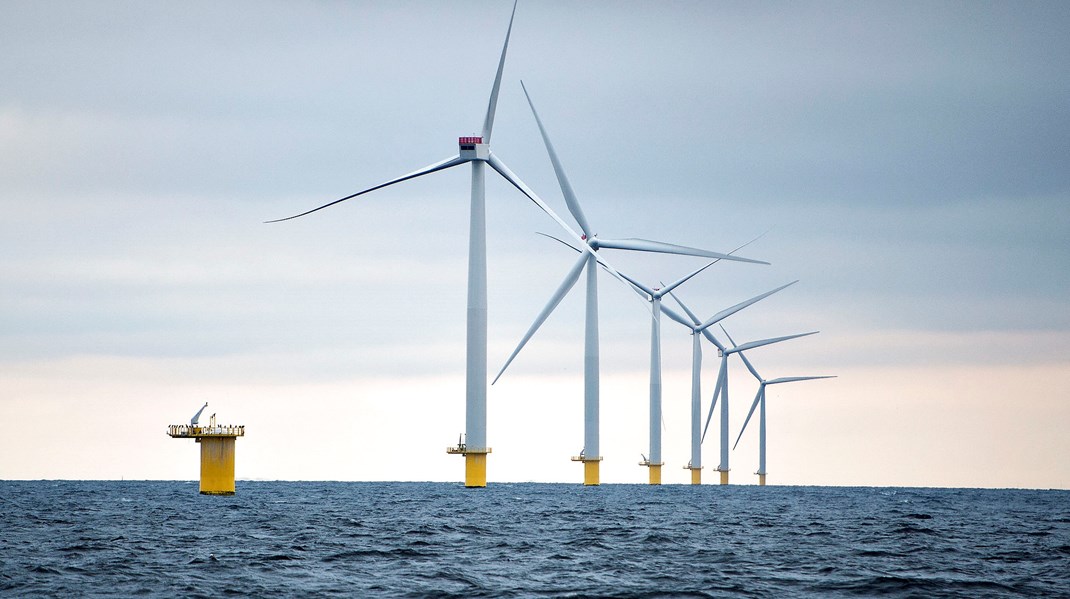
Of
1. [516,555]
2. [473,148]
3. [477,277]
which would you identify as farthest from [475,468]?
[516,555]

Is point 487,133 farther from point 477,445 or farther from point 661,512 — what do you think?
A: point 661,512

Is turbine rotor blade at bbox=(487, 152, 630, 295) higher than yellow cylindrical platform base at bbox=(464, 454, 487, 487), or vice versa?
turbine rotor blade at bbox=(487, 152, 630, 295)

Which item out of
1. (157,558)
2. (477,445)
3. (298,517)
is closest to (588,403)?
(477,445)

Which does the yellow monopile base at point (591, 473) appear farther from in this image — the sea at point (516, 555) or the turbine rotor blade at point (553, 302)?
the sea at point (516, 555)

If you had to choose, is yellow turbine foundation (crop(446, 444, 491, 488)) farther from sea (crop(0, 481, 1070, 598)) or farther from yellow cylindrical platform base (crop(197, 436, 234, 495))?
sea (crop(0, 481, 1070, 598))

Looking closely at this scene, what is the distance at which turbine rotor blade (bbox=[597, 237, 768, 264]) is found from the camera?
455 feet

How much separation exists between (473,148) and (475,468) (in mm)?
34807

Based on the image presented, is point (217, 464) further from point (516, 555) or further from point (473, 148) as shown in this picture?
point (516, 555)

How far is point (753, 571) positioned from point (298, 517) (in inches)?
1902

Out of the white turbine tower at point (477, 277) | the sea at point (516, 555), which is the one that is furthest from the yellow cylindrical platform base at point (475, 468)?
the sea at point (516, 555)

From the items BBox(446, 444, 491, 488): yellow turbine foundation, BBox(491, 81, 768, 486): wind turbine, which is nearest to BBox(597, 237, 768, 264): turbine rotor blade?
BBox(491, 81, 768, 486): wind turbine

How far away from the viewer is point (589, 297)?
179750 mm

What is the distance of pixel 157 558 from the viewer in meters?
61.5

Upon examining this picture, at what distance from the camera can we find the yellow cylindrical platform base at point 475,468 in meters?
147
